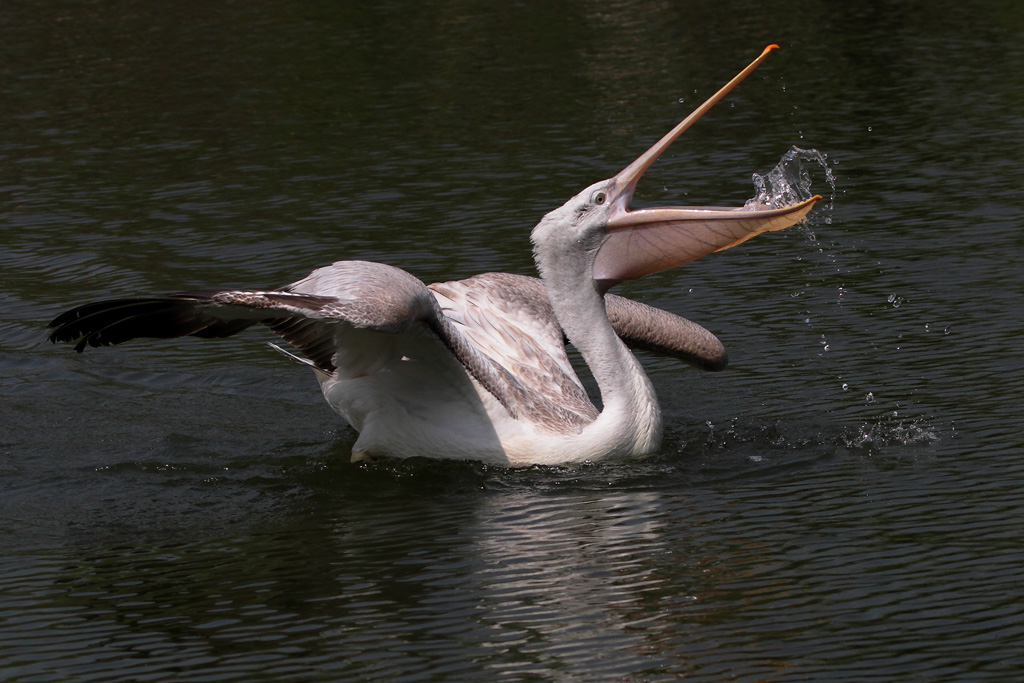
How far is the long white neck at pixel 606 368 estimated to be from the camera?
18.3ft

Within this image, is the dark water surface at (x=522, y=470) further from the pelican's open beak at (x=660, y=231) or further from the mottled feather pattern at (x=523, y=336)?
the pelican's open beak at (x=660, y=231)

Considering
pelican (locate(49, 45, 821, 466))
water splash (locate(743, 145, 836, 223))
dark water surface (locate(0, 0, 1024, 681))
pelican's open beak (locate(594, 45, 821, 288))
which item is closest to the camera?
dark water surface (locate(0, 0, 1024, 681))

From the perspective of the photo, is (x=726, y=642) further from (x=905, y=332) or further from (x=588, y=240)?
(x=905, y=332)

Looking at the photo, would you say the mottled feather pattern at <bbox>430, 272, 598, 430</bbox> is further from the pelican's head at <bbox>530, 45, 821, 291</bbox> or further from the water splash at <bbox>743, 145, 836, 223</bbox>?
the water splash at <bbox>743, 145, 836, 223</bbox>

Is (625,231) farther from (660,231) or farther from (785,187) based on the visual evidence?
(785,187)

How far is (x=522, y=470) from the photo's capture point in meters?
5.67

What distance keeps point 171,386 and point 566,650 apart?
3302 mm

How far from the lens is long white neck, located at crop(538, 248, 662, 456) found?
559 cm

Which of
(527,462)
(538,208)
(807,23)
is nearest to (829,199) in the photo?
(538,208)

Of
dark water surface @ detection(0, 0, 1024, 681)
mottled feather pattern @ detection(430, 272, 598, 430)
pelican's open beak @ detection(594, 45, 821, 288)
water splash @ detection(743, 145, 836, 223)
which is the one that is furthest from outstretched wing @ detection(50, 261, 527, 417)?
water splash @ detection(743, 145, 836, 223)

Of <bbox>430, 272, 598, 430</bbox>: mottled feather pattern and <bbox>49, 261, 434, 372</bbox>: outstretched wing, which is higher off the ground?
<bbox>49, 261, 434, 372</bbox>: outstretched wing

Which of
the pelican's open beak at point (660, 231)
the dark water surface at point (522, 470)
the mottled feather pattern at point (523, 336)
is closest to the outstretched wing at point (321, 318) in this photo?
the mottled feather pattern at point (523, 336)

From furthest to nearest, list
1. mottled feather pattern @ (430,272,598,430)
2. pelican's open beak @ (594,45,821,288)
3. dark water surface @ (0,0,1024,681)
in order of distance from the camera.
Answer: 1. mottled feather pattern @ (430,272,598,430)
2. pelican's open beak @ (594,45,821,288)
3. dark water surface @ (0,0,1024,681)

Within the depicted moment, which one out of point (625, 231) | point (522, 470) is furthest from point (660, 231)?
point (522, 470)
